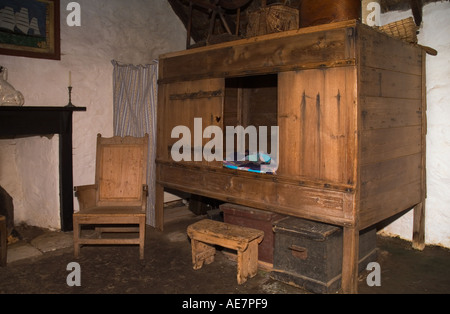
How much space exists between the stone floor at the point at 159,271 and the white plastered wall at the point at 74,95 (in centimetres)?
66

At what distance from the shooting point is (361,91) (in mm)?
3096

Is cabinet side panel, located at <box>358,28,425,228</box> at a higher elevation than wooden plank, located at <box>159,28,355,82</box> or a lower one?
lower

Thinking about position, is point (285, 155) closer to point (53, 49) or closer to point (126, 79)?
point (126, 79)

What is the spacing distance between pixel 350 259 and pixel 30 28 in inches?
166

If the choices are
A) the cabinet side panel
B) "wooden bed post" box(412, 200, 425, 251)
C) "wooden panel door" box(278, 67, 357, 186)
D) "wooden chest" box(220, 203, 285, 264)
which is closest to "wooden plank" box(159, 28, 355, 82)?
"wooden panel door" box(278, 67, 357, 186)

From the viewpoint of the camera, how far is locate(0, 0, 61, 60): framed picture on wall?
4.30 meters

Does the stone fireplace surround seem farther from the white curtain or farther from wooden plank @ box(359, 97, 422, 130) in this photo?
wooden plank @ box(359, 97, 422, 130)

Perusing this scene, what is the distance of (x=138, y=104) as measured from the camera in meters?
5.09

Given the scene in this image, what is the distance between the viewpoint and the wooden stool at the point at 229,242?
3.46 m

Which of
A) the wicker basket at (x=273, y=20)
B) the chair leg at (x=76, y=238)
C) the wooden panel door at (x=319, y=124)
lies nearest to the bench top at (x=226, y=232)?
the wooden panel door at (x=319, y=124)

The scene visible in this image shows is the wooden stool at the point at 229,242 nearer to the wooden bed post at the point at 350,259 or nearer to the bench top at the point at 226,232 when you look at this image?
the bench top at the point at 226,232

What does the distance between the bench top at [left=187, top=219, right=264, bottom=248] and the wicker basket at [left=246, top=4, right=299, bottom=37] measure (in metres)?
1.91

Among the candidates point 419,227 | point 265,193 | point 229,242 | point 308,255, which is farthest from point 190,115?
point 419,227
